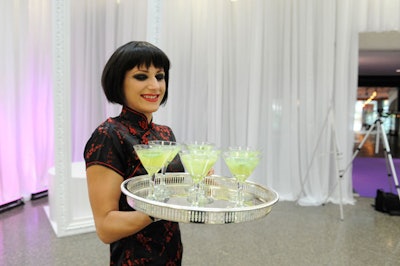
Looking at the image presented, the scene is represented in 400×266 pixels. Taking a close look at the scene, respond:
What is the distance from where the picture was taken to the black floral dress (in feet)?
3.12

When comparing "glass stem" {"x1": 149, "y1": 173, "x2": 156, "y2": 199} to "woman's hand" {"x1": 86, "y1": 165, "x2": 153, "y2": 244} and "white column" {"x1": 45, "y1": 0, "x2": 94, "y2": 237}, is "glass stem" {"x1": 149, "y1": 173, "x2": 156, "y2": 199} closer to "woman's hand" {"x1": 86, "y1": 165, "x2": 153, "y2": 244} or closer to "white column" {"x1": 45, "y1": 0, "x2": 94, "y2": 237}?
"woman's hand" {"x1": 86, "y1": 165, "x2": 153, "y2": 244}

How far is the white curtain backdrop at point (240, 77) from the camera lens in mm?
3689

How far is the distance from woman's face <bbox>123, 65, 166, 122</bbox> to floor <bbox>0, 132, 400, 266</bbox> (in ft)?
5.64

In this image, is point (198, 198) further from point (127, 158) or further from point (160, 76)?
point (160, 76)

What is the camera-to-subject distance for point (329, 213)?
3.61m

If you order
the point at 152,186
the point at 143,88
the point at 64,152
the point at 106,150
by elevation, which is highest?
the point at 143,88

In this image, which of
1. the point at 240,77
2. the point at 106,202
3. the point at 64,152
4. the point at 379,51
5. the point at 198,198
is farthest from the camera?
the point at 379,51

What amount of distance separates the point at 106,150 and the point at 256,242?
2198mm

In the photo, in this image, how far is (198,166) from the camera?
1.03m

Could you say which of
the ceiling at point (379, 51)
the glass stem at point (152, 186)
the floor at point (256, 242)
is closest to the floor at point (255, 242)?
the floor at point (256, 242)

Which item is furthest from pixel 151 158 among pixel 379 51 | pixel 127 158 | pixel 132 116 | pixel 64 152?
pixel 379 51

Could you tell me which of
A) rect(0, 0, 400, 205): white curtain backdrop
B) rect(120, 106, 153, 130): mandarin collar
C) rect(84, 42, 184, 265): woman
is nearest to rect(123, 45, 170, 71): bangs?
rect(84, 42, 184, 265): woman

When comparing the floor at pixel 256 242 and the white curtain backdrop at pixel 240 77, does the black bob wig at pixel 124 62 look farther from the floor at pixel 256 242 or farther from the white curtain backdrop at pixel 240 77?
the white curtain backdrop at pixel 240 77

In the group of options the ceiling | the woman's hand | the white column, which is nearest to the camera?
the woman's hand
